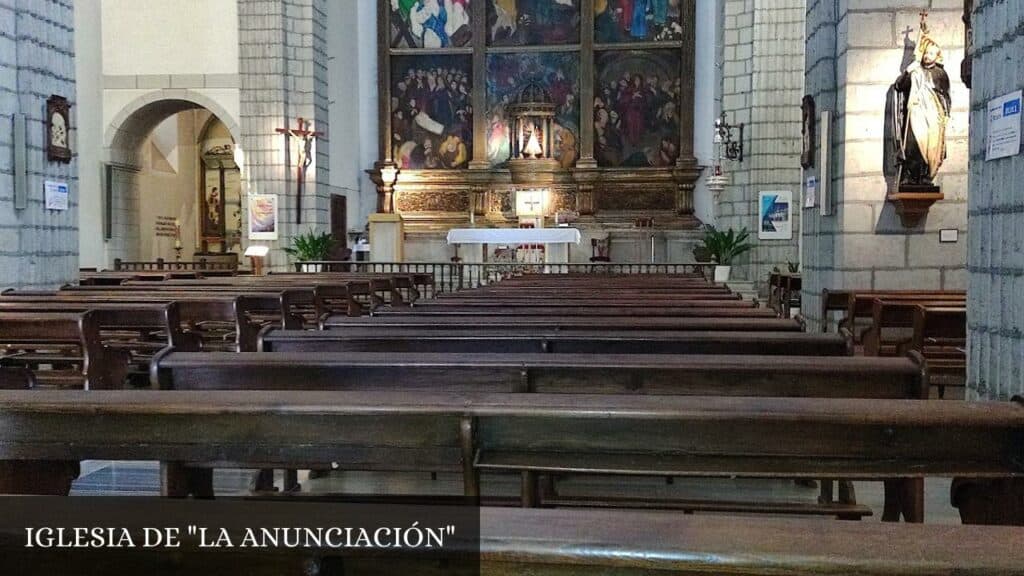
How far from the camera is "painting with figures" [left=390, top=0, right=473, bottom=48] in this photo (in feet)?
62.4

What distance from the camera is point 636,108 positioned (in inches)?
733

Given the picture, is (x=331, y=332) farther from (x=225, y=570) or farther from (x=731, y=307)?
(x=731, y=307)

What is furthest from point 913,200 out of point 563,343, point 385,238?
point 385,238

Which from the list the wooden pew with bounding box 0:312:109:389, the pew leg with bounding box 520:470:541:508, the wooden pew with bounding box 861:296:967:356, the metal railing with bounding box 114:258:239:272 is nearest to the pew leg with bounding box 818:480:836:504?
the pew leg with bounding box 520:470:541:508

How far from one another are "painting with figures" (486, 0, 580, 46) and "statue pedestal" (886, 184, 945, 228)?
12.5 meters

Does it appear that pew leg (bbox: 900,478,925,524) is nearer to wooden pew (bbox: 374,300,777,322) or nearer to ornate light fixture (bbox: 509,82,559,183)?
wooden pew (bbox: 374,300,777,322)

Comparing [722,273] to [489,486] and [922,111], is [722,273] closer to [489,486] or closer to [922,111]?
[922,111]

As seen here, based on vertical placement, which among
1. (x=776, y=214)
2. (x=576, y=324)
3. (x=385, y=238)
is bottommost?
(x=576, y=324)

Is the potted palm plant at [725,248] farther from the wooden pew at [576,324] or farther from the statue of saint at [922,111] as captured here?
the wooden pew at [576,324]

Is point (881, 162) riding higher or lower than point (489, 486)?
higher

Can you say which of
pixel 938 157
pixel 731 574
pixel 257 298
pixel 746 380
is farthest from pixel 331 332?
pixel 938 157

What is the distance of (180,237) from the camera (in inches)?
817

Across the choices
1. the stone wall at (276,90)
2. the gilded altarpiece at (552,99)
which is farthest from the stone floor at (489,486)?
the gilded altarpiece at (552,99)

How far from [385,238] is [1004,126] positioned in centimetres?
1341
